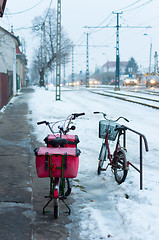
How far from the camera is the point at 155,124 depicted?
14000mm

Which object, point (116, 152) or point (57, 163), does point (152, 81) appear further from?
point (57, 163)

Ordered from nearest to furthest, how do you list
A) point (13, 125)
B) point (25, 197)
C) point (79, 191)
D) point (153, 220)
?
point (153, 220), point (25, 197), point (79, 191), point (13, 125)

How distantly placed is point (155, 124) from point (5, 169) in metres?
8.42

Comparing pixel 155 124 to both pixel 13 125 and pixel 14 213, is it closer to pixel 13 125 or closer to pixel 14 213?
pixel 13 125

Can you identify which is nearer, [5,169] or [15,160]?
[5,169]

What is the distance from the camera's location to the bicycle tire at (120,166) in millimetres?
5751

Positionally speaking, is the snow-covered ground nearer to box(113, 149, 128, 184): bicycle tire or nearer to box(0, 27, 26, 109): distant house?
box(113, 149, 128, 184): bicycle tire

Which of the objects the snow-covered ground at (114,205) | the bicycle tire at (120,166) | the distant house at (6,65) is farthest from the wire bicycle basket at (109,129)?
the distant house at (6,65)

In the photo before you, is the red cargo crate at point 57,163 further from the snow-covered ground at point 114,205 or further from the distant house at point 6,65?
the distant house at point 6,65

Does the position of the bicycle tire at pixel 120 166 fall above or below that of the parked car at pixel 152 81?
below

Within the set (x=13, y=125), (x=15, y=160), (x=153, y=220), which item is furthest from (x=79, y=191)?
(x=13, y=125)

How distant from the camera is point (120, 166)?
593cm

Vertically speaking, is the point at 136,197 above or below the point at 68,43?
below

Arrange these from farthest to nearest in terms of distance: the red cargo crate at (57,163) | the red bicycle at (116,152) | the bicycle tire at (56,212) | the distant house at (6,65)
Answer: the distant house at (6,65) < the red bicycle at (116,152) < the bicycle tire at (56,212) < the red cargo crate at (57,163)
